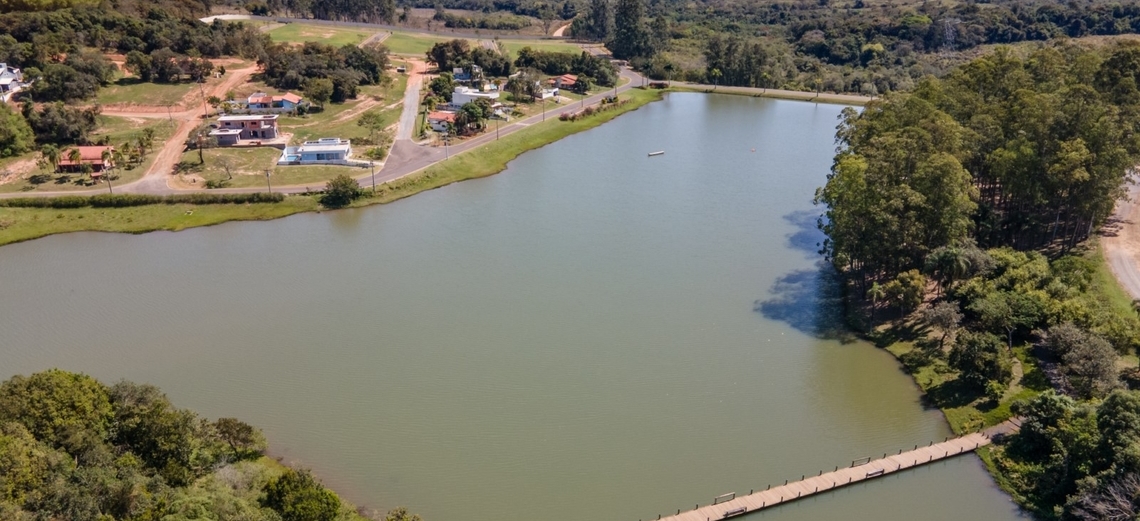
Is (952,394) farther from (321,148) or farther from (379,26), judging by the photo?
(379,26)

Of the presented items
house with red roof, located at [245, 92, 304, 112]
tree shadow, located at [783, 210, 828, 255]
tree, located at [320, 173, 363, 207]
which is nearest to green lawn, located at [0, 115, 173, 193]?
house with red roof, located at [245, 92, 304, 112]

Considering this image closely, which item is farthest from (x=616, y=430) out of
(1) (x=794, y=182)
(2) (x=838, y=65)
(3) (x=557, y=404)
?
(2) (x=838, y=65)

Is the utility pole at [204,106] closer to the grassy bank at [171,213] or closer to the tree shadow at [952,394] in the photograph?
the grassy bank at [171,213]

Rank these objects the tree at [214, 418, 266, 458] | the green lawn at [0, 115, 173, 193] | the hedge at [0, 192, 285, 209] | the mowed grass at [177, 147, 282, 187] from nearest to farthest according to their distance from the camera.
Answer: the tree at [214, 418, 266, 458], the hedge at [0, 192, 285, 209], the green lawn at [0, 115, 173, 193], the mowed grass at [177, 147, 282, 187]

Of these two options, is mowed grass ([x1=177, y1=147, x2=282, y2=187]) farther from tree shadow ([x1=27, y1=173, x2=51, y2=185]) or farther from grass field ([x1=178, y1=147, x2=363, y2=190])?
tree shadow ([x1=27, y1=173, x2=51, y2=185])

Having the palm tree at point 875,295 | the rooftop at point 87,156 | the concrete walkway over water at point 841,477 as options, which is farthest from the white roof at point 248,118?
the concrete walkway over water at point 841,477

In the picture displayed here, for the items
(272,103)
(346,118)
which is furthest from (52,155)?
(346,118)
